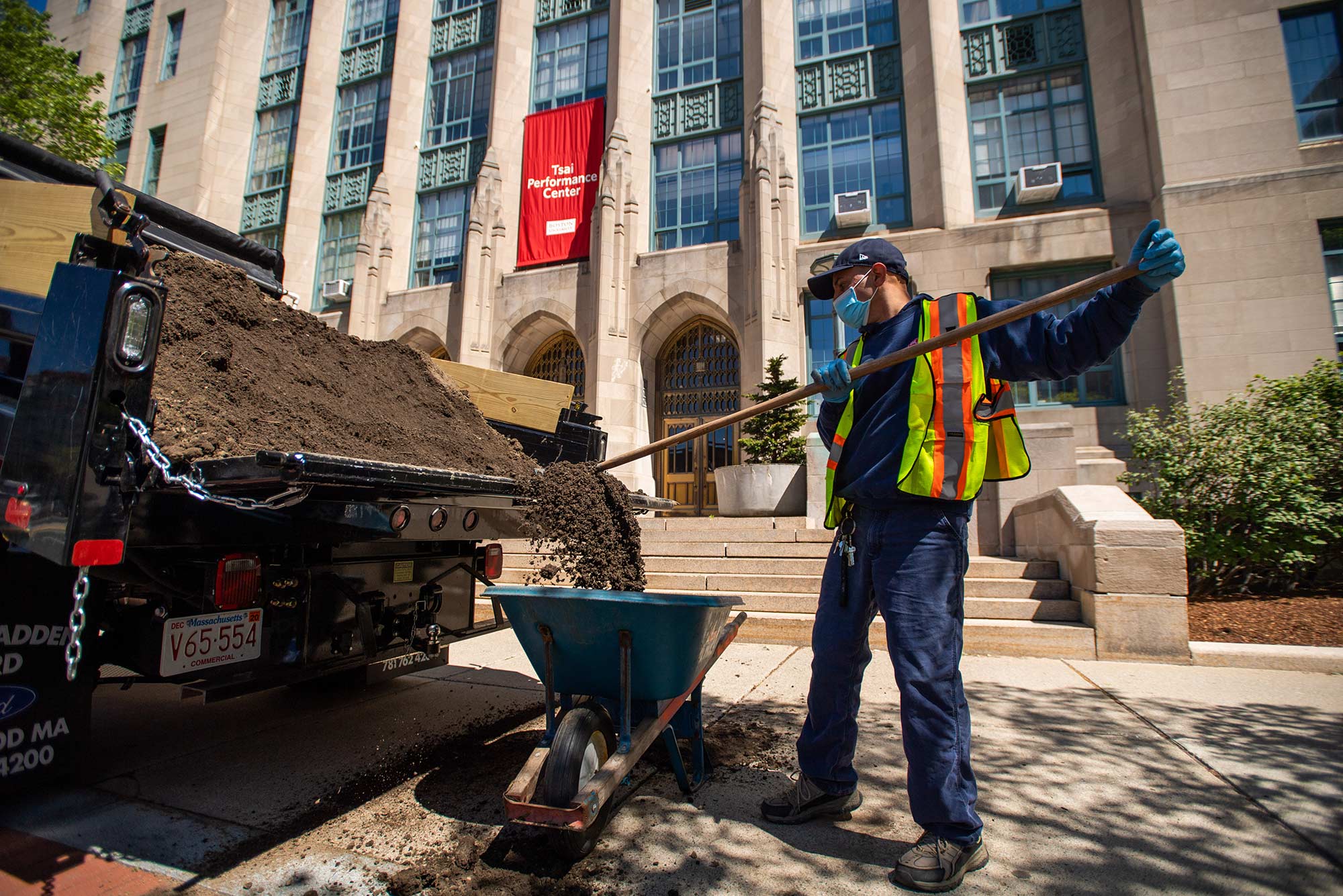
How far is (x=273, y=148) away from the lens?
22.2 metres

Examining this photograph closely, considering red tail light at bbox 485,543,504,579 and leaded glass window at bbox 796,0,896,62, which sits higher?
leaded glass window at bbox 796,0,896,62

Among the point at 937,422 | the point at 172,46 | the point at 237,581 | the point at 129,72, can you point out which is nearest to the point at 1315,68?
the point at 937,422

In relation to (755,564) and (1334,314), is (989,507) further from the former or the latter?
(1334,314)

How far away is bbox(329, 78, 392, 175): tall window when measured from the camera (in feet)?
67.5

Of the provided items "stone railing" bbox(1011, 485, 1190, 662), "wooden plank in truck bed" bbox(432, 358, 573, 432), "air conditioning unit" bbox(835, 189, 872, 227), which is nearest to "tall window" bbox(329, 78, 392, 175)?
"air conditioning unit" bbox(835, 189, 872, 227)

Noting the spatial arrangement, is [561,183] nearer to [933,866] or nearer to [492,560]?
[492,560]

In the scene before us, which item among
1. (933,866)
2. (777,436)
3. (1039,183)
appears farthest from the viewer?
(1039,183)

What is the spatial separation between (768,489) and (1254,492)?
228 inches

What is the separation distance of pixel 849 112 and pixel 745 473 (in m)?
10.6

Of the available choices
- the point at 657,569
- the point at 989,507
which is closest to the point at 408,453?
the point at 657,569

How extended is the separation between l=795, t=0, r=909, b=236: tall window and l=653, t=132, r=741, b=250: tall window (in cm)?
176

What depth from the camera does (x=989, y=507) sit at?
26.5ft

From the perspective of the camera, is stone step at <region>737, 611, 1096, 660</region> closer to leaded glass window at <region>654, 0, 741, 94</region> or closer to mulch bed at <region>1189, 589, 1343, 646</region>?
mulch bed at <region>1189, 589, 1343, 646</region>

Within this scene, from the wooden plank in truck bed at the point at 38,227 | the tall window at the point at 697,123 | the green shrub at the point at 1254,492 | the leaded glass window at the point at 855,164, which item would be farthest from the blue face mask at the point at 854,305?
the tall window at the point at 697,123
